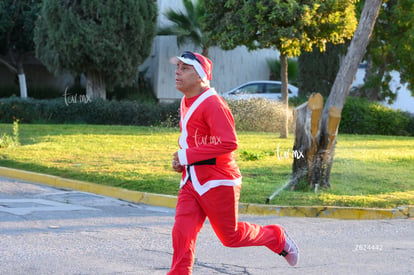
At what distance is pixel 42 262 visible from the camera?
19.9 feet

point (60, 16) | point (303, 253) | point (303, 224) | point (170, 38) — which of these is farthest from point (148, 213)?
point (170, 38)

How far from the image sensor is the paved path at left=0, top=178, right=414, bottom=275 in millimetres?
6062

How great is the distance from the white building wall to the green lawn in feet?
35.9

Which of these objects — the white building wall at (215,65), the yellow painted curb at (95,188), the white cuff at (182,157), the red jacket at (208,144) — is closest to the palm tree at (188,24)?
the white building wall at (215,65)

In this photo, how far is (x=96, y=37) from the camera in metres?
24.7

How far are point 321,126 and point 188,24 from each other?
62.1ft

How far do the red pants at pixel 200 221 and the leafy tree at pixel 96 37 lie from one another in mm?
19888

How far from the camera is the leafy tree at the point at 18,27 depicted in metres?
27.8

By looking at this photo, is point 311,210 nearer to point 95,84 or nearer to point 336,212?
point 336,212

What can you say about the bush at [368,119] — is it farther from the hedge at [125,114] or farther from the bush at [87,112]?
the bush at [87,112]

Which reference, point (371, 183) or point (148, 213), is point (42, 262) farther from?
point (371, 183)

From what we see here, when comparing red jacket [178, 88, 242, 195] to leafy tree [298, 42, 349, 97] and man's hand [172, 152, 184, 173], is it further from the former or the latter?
leafy tree [298, 42, 349, 97]

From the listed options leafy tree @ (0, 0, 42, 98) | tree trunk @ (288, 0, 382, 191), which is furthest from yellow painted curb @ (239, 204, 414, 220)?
leafy tree @ (0, 0, 42, 98)

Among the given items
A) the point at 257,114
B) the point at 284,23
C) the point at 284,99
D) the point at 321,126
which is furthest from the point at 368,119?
the point at 321,126
